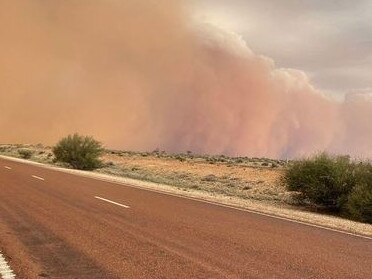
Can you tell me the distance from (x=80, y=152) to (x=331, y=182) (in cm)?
2842

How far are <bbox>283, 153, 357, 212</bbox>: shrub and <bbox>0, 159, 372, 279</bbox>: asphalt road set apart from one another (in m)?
8.49

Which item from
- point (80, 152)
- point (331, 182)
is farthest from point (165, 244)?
point (80, 152)

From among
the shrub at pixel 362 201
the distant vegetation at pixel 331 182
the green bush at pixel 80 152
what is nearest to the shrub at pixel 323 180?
the distant vegetation at pixel 331 182

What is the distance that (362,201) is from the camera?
18656 millimetres

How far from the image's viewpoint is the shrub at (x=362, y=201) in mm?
18345

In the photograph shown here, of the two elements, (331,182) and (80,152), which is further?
(80,152)

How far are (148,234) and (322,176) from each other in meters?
13.9

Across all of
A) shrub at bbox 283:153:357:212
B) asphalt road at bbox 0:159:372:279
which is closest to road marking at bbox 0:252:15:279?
asphalt road at bbox 0:159:372:279

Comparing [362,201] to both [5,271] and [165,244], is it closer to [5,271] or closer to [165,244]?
[165,244]

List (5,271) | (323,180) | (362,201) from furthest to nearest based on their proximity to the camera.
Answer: (323,180)
(362,201)
(5,271)

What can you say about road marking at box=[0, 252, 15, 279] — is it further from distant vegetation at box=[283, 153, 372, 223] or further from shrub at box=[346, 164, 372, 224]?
distant vegetation at box=[283, 153, 372, 223]

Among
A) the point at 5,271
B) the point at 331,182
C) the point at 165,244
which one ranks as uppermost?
the point at 331,182

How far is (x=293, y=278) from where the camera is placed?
6617 mm

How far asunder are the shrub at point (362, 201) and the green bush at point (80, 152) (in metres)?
28.8
